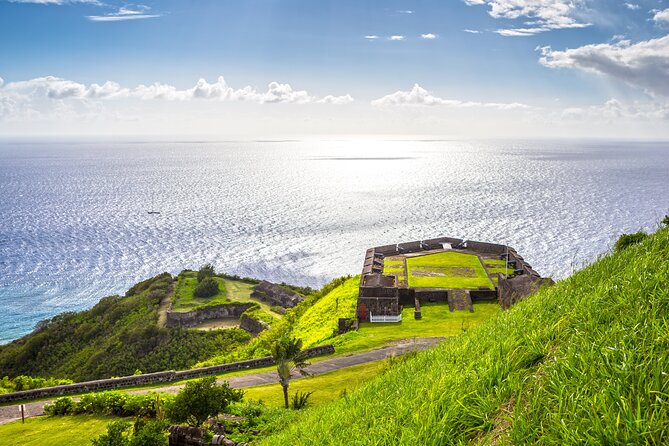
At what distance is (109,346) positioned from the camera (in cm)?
4997

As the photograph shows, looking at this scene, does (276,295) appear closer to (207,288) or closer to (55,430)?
(207,288)

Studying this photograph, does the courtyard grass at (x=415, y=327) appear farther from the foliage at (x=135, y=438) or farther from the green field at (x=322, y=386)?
the foliage at (x=135, y=438)

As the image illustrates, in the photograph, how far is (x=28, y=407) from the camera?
23500 millimetres

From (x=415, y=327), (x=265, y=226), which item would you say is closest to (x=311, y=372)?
(x=415, y=327)

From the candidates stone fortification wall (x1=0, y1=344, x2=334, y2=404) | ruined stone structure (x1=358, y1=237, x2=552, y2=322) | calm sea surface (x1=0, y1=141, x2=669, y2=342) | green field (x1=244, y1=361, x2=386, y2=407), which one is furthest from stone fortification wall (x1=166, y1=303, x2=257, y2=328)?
green field (x1=244, y1=361, x2=386, y2=407)

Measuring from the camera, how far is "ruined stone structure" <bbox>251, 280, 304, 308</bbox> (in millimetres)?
61188

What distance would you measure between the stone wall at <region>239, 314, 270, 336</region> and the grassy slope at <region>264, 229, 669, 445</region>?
1741 inches

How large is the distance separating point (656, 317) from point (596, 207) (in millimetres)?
125384

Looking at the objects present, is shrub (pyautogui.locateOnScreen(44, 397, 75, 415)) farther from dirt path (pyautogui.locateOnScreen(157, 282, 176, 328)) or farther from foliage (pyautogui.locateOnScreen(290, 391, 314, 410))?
dirt path (pyautogui.locateOnScreen(157, 282, 176, 328))

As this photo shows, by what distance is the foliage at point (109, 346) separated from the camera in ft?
Answer: 153

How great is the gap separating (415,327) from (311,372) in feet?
39.2

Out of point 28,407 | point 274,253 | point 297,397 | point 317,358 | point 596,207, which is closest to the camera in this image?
point 297,397

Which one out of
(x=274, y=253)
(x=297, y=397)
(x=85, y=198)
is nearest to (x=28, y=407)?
(x=297, y=397)

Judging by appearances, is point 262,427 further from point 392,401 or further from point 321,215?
point 321,215
